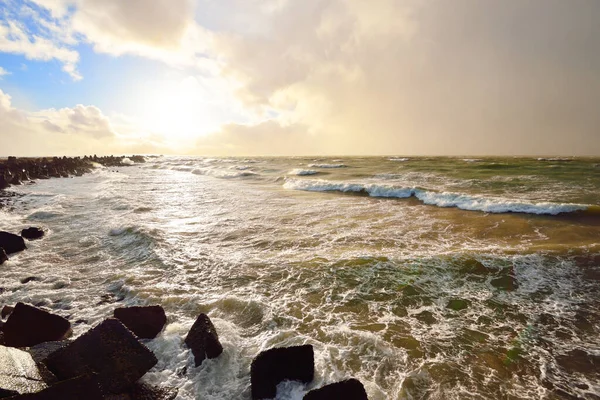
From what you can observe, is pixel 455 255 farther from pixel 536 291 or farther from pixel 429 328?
pixel 429 328

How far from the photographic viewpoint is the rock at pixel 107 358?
160 inches

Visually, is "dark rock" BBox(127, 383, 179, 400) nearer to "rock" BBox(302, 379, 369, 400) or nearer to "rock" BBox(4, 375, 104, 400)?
"rock" BBox(4, 375, 104, 400)

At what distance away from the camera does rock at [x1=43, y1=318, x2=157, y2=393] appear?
13.3 ft

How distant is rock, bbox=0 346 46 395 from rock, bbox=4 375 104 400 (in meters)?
0.45

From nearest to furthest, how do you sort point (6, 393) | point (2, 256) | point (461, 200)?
point (6, 393)
point (2, 256)
point (461, 200)

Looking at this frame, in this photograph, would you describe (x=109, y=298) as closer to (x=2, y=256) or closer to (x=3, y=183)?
(x=2, y=256)

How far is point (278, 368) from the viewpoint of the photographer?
4.22 m

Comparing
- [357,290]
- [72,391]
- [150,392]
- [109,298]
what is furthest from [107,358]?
[357,290]

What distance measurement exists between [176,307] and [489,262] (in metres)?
8.89

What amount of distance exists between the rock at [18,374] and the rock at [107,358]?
348 mm

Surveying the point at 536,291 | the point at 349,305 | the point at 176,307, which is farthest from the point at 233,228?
the point at 536,291

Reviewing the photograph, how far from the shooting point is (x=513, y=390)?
172 inches

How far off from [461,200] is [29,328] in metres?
20.5

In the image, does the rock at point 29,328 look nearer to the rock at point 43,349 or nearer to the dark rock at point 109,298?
the rock at point 43,349
